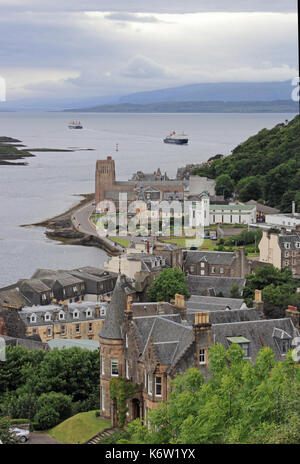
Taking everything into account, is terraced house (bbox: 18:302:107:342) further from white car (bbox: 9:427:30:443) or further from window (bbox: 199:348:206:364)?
window (bbox: 199:348:206:364)

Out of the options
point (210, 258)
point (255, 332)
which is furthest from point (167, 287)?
point (255, 332)

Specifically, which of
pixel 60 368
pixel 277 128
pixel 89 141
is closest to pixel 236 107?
pixel 89 141

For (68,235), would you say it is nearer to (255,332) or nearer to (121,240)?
(121,240)

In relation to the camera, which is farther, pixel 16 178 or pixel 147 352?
pixel 16 178

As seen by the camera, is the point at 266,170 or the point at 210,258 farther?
the point at 266,170

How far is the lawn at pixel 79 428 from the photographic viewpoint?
390 inches

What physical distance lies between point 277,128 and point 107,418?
57801mm

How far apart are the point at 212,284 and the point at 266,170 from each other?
104 ft

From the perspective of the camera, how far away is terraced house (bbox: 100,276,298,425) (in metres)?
9.89

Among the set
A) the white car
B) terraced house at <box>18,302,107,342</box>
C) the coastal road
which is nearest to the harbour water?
the coastal road

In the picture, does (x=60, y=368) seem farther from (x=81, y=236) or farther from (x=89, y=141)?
(x=89, y=141)

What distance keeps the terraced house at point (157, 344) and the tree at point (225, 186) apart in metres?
38.2

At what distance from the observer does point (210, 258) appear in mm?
25344

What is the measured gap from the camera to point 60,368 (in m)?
13.4
